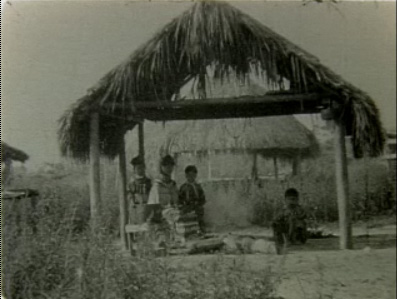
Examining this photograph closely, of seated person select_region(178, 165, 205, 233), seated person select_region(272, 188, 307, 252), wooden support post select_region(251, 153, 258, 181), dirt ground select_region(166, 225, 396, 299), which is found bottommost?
dirt ground select_region(166, 225, 396, 299)

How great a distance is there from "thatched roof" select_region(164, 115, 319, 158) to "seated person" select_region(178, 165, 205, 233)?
5.1 inches

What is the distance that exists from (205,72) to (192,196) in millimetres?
667

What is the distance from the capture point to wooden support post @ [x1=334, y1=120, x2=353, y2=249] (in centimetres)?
398

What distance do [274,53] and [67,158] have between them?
4.04 feet

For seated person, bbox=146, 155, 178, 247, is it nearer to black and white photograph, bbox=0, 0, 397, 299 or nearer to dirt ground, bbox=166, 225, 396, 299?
black and white photograph, bbox=0, 0, 397, 299

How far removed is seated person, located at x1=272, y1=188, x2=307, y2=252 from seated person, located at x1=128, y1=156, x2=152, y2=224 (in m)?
0.71

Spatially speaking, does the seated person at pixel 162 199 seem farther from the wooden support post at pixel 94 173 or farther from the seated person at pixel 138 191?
the wooden support post at pixel 94 173

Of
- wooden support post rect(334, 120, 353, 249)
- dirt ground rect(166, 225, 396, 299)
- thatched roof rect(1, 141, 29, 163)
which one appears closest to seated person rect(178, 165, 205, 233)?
dirt ground rect(166, 225, 396, 299)

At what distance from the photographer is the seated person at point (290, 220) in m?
4.02

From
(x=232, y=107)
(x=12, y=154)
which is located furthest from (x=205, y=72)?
(x=12, y=154)

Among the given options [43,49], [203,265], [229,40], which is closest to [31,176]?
Answer: [43,49]

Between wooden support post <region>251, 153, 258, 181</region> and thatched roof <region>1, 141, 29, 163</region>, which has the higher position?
thatched roof <region>1, 141, 29, 163</region>

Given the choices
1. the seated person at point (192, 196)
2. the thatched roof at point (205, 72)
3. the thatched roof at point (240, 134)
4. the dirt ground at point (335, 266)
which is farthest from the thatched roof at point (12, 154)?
the dirt ground at point (335, 266)

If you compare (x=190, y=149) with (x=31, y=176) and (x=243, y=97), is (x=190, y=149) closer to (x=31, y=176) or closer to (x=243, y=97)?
(x=243, y=97)
